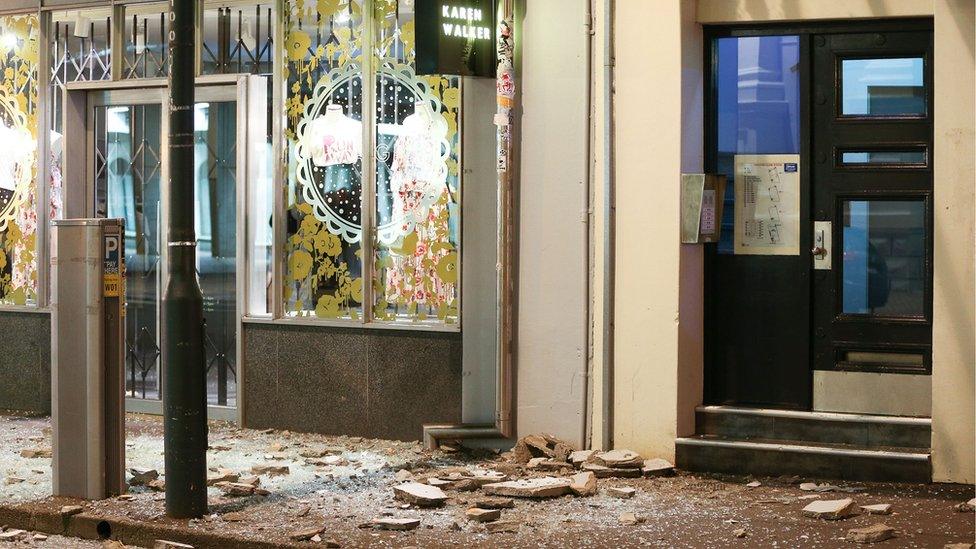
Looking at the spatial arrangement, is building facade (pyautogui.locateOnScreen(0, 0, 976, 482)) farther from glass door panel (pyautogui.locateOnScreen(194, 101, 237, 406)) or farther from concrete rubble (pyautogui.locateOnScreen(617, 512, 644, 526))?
concrete rubble (pyautogui.locateOnScreen(617, 512, 644, 526))

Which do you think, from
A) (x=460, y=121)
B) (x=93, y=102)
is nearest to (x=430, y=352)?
(x=460, y=121)

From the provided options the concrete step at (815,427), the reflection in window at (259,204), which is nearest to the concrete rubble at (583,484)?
the concrete step at (815,427)

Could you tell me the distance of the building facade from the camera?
365 inches

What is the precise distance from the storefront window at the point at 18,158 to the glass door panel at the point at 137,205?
0.77 m

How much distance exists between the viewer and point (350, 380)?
10.9m

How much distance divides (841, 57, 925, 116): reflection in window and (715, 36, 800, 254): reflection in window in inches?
13.7

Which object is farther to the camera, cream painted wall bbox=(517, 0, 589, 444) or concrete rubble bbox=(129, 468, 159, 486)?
cream painted wall bbox=(517, 0, 589, 444)

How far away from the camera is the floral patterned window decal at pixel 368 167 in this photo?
1062 cm

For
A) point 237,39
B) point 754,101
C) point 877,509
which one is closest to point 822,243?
point 754,101

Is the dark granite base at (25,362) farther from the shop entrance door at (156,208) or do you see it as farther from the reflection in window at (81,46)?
the reflection in window at (81,46)

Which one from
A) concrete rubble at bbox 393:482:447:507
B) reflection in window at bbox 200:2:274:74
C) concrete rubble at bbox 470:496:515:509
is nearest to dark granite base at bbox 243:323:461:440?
concrete rubble at bbox 393:482:447:507

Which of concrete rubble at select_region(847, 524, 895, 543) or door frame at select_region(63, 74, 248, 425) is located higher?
door frame at select_region(63, 74, 248, 425)

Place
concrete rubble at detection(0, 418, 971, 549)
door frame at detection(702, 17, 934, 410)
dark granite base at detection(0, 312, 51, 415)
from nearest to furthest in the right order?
1. concrete rubble at detection(0, 418, 971, 549)
2. door frame at detection(702, 17, 934, 410)
3. dark granite base at detection(0, 312, 51, 415)

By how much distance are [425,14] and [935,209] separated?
3.81 meters
